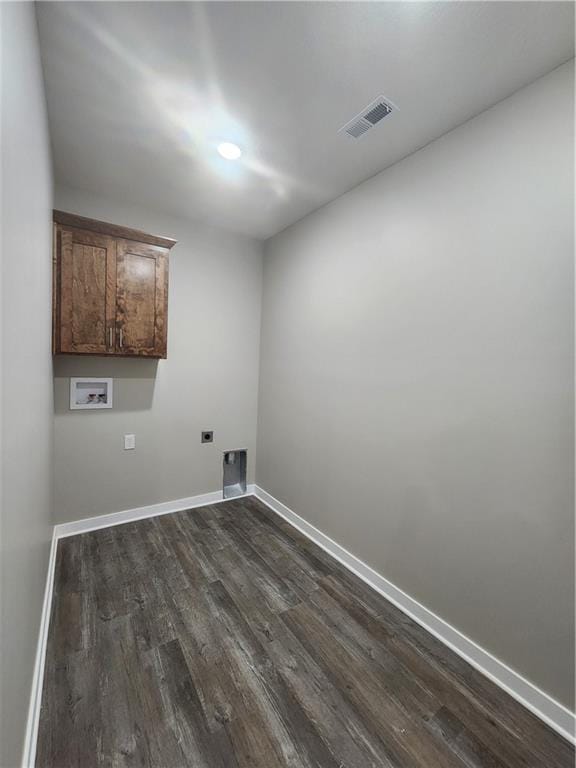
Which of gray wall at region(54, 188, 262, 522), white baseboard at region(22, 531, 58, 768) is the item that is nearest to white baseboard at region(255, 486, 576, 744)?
gray wall at region(54, 188, 262, 522)

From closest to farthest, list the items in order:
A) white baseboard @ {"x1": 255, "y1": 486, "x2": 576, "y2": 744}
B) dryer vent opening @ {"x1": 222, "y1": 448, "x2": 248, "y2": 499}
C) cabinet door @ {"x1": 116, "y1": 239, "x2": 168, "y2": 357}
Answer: white baseboard @ {"x1": 255, "y1": 486, "x2": 576, "y2": 744}, cabinet door @ {"x1": 116, "y1": 239, "x2": 168, "y2": 357}, dryer vent opening @ {"x1": 222, "y1": 448, "x2": 248, "y2": 499}

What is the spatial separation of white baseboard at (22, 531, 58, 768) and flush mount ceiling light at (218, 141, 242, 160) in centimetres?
271

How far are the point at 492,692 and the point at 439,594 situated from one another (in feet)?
1.32

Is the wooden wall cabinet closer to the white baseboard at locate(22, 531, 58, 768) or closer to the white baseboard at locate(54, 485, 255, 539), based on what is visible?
the white baseboard at locate(54, 485, 255, 539)

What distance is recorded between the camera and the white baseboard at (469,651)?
4.33 feet

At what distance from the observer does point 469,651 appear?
1610 mm

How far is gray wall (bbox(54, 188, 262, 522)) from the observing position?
8.38ft

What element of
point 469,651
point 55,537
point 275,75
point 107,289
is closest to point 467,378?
point 469,651

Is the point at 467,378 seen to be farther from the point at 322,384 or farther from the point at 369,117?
the point at 369,117

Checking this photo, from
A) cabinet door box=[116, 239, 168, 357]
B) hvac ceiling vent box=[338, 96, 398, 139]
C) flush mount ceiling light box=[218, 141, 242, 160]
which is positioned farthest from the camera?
cabinet door box=[116, 239, 168, 357]

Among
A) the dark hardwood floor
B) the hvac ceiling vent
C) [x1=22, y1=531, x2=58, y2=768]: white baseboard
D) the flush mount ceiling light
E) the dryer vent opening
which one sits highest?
the flush mount ceiling light

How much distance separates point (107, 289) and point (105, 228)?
0.43 metres

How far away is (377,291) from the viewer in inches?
83.8

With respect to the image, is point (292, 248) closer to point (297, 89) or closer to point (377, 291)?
point (377, 291)
